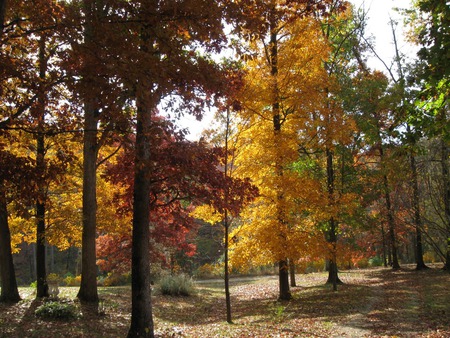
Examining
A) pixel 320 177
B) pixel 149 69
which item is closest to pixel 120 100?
pixel 149 69

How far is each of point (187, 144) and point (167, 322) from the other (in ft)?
19.5

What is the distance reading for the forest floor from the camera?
27.6ft

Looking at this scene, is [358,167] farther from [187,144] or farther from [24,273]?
[24,273]

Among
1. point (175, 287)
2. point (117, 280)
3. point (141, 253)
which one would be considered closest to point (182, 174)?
point (141, 253)

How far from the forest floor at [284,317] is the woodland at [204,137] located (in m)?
0.39

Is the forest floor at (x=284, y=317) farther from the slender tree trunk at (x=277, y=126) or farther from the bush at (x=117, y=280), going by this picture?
the bush at (x=117, y=280)

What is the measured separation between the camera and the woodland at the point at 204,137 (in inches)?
236

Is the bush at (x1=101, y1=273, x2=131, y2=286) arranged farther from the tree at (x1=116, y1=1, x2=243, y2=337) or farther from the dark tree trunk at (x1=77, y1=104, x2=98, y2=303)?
the tree at (x1=116, y1=1, x2=243, y2=337)

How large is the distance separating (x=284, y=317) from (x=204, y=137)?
575 cm

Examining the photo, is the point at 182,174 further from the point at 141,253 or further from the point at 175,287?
the point at 175,287

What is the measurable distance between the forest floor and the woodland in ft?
1.29

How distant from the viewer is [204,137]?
11.4 meters

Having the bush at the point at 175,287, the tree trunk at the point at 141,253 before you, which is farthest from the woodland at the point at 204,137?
the bush at the point at 175,287

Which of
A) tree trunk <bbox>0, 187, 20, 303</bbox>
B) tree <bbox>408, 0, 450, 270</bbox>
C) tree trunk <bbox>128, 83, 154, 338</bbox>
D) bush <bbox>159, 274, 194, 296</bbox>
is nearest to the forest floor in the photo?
tree trunk <bbox>0, 187, 20, 303</bbox>
